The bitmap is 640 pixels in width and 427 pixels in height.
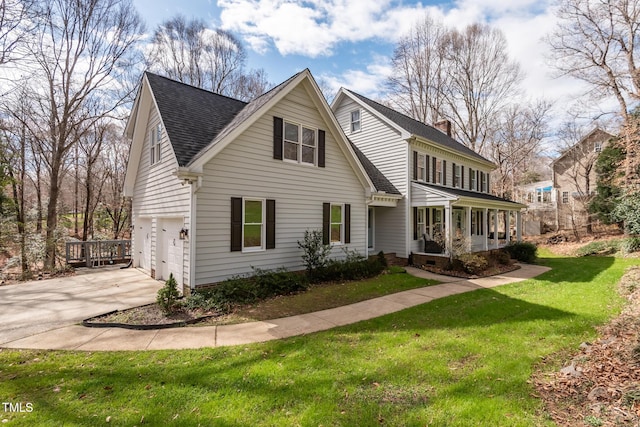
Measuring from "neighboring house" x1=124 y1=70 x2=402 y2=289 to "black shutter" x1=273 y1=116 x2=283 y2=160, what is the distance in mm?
34

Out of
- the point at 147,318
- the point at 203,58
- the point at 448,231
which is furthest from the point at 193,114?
the point at 203,58

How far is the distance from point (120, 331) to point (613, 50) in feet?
101

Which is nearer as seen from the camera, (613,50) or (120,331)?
(120,331)

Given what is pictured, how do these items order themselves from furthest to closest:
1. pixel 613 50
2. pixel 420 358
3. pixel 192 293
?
pixel 613 50 → pixel 192 293 → pixel 420 358

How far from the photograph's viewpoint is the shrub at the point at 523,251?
51.9 feet

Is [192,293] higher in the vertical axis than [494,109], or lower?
lower


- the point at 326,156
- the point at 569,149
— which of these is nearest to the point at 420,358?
the point at 326,156

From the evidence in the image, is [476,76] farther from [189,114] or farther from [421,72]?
[189,114]

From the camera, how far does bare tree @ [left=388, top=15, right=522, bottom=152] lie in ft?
83.0

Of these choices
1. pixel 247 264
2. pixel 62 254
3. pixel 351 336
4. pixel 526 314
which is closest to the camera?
pixel 351 336

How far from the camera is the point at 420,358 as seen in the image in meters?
4.58

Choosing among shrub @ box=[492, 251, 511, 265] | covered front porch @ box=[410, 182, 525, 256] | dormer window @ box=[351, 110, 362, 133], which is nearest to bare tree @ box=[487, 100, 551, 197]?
covered front porch @ box=[410, 182, 525, 256]

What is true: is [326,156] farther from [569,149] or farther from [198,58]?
[569,149]

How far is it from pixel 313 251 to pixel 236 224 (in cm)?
287
